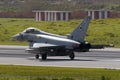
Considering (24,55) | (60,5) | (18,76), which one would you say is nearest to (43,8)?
(60,5)

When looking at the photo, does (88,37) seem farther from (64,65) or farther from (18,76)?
(18,76)

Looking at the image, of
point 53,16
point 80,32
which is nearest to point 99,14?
point 53,16

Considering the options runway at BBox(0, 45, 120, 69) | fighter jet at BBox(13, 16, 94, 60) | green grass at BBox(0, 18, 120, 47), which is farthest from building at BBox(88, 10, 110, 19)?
fighter jet at BBox(13, 16, 94, 60)

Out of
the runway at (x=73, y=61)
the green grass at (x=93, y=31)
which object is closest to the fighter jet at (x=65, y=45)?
the runway at (x=73, y=61)

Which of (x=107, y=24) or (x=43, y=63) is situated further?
(x=107, y=24)

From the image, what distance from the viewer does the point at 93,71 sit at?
53.9 metres

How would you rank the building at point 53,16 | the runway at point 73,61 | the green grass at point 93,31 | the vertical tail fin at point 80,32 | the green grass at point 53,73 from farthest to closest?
the building at point 53,16 → the green grass at point 93,31 → the vertical tail fin at point 80,32 → the runway at point 73,61 → the green grass at point 53,73

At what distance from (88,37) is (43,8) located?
91.5 m

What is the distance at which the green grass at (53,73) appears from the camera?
4778 centimetres

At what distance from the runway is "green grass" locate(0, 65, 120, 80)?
14.3ft

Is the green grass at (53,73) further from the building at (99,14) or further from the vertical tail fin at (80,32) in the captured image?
the building at (99,14)

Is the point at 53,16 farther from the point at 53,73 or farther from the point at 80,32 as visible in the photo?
the point at 53,73

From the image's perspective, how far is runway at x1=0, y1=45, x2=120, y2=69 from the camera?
61750 mm

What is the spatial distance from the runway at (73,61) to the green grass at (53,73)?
14.3 feet
